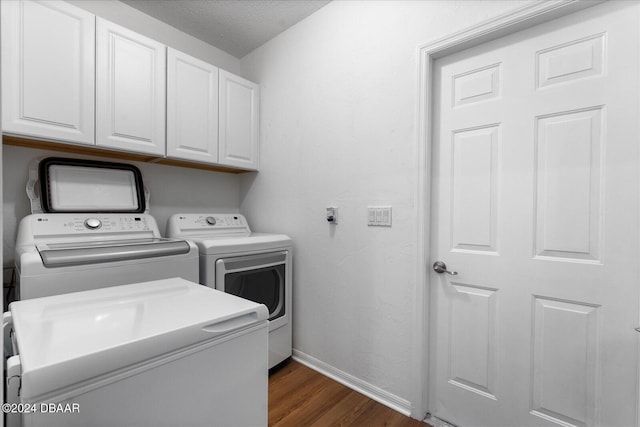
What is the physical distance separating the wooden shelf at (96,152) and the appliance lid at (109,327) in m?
1.08

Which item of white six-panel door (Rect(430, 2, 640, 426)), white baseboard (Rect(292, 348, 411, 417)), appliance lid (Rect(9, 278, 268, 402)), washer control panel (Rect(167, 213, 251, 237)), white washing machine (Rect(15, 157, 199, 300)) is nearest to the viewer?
appliance lid (Rect(9, 278, 268, 402))

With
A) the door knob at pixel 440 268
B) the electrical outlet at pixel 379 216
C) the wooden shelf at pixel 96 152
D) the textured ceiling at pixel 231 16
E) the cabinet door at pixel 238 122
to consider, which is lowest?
the door knob at pixel 440 268

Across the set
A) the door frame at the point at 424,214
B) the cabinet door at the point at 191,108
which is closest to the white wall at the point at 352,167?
the door frame at the point at 424,214

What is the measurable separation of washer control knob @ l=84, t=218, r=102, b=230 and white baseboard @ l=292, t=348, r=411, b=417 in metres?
1.56

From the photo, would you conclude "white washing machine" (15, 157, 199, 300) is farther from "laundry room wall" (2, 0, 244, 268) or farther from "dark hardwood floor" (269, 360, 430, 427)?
"dark hardwood floor" (269, 360, 430, 427)

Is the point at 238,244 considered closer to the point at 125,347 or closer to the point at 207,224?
the point at 207,224

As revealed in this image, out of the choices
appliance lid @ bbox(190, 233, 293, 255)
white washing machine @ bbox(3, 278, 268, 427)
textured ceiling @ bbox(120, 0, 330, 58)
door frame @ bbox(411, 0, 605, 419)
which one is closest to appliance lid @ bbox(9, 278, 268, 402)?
white washing machine @ bbox(3, 278, 268, 427)

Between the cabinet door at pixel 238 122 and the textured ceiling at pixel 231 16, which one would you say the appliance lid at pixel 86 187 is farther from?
the textured ceiling at pixel 231 16

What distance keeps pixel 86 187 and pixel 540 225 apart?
2.53 meters

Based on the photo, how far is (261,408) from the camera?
107 centimetres

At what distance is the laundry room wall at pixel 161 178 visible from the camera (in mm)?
1794

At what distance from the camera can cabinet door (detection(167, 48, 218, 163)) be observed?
2.08m

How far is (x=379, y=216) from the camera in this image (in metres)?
1.84

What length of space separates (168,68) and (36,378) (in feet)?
6.38
